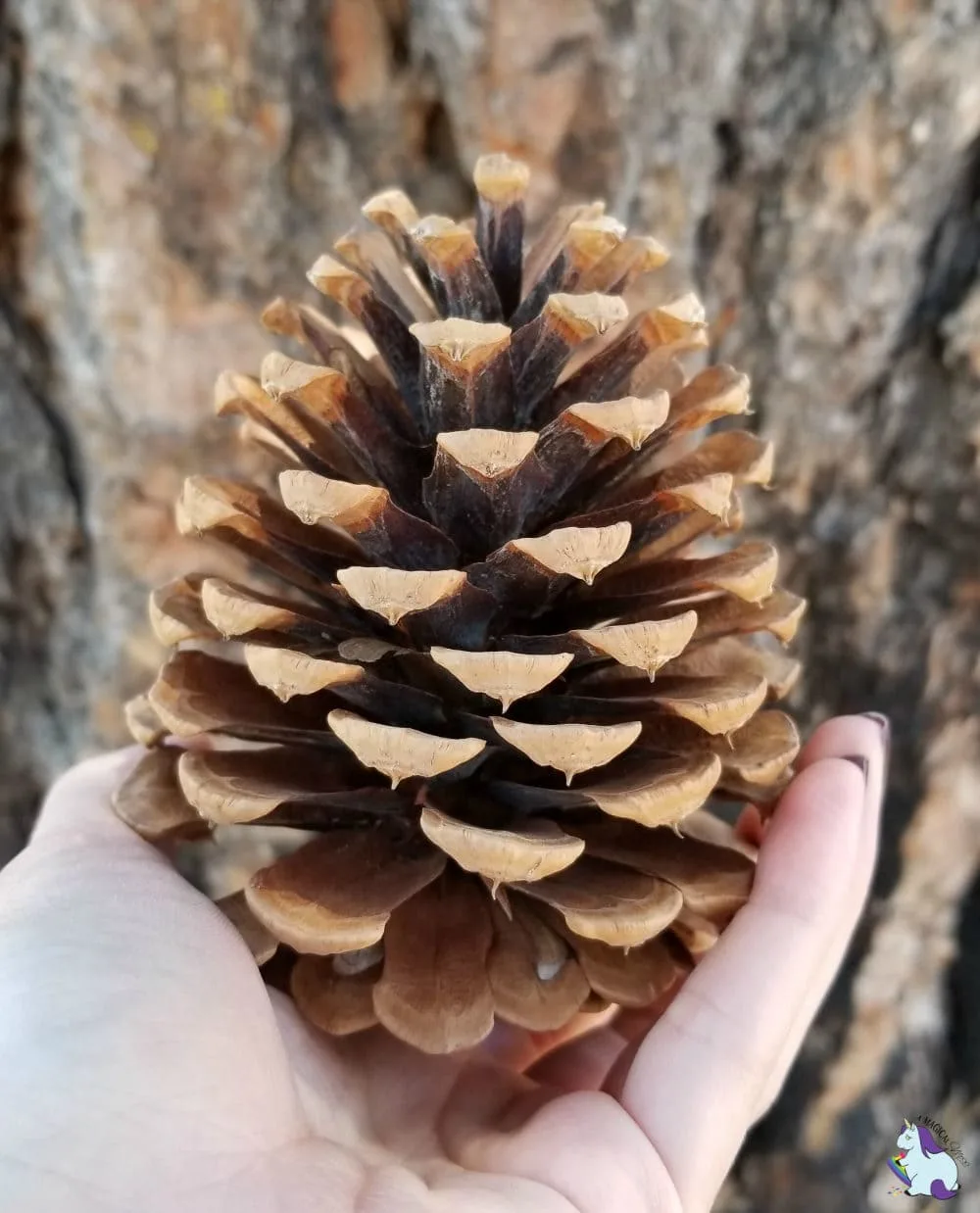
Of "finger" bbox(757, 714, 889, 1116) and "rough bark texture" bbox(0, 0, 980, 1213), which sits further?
"rough bark texture" bbox(0, 0, 980, 1213)

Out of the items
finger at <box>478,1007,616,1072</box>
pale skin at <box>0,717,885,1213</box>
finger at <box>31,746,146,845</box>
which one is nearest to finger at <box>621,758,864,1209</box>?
pale skin at <box>0,717,885,1213</box>

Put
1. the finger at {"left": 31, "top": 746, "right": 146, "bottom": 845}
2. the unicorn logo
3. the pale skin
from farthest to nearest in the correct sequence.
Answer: the unicorn logo < the finger at {"left": 31, "top": 746, "right": 146, "bottom": 845} < the pale skin

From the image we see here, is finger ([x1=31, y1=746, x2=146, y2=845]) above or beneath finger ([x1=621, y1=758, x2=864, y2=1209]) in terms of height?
above

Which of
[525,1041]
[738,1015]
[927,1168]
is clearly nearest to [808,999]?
[738,1015]

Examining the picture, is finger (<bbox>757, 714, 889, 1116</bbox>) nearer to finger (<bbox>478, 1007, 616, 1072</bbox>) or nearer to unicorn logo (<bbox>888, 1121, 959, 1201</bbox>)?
finger (<bbox>478, 1007, 616, 1072</bbox>)

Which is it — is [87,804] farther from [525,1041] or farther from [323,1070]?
[525,1041]

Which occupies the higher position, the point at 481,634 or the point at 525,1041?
the point at 481,634

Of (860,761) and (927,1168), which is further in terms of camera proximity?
(927,1168)
